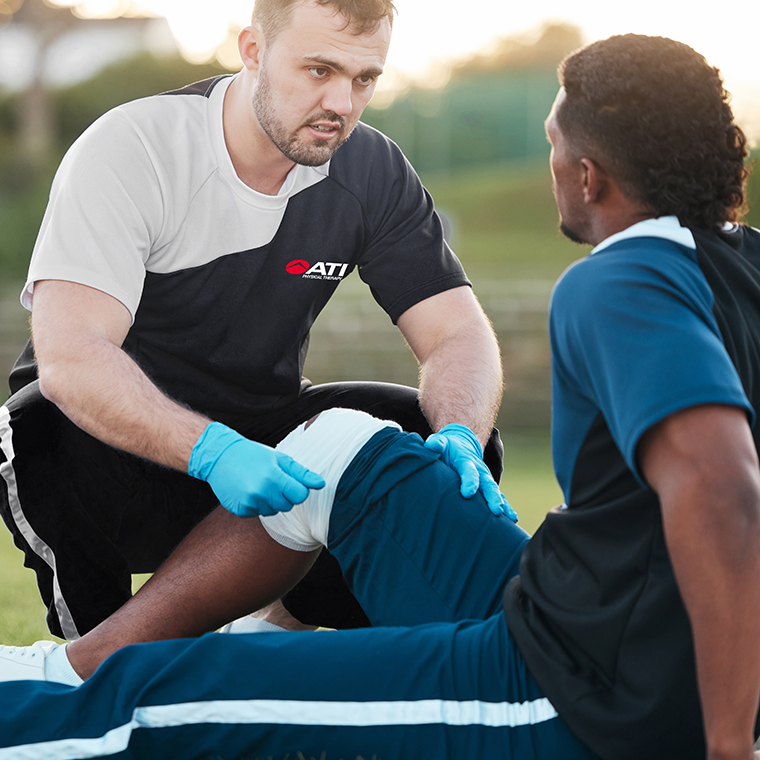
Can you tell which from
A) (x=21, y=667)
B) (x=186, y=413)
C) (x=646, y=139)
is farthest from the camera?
(x=186, y=413)

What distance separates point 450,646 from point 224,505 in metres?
0.56

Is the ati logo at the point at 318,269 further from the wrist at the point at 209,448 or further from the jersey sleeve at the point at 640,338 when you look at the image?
the jersey sleeve at the point at 640,338

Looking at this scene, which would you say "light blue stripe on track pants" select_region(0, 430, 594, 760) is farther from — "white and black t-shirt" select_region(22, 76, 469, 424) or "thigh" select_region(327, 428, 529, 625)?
"white and black t-shirt" select_region(22, 76, 469, 424)

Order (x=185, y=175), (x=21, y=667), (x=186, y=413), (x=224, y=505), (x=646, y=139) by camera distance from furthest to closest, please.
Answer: (x=185, y=175)
(x=186, y=413)
(x=224, y=505)
(x=21, y=667)
(x=646, y=139)

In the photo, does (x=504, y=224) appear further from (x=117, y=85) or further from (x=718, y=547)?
(x=718, y=547)

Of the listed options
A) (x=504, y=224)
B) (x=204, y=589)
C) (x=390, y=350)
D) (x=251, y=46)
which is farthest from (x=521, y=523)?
(x=504, y=224)

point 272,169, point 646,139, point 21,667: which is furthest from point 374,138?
point 21,667

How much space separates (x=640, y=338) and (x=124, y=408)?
108 centimetres

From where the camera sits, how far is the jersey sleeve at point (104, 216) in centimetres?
188

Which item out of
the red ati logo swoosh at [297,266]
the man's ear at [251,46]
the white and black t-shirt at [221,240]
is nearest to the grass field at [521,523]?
the white and black t-shirt at [221,240]

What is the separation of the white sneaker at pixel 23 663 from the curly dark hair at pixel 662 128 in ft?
3.51

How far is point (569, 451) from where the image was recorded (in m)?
1.19

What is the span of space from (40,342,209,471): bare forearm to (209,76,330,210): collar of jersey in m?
0.56

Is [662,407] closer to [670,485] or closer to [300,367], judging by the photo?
[670,485]
